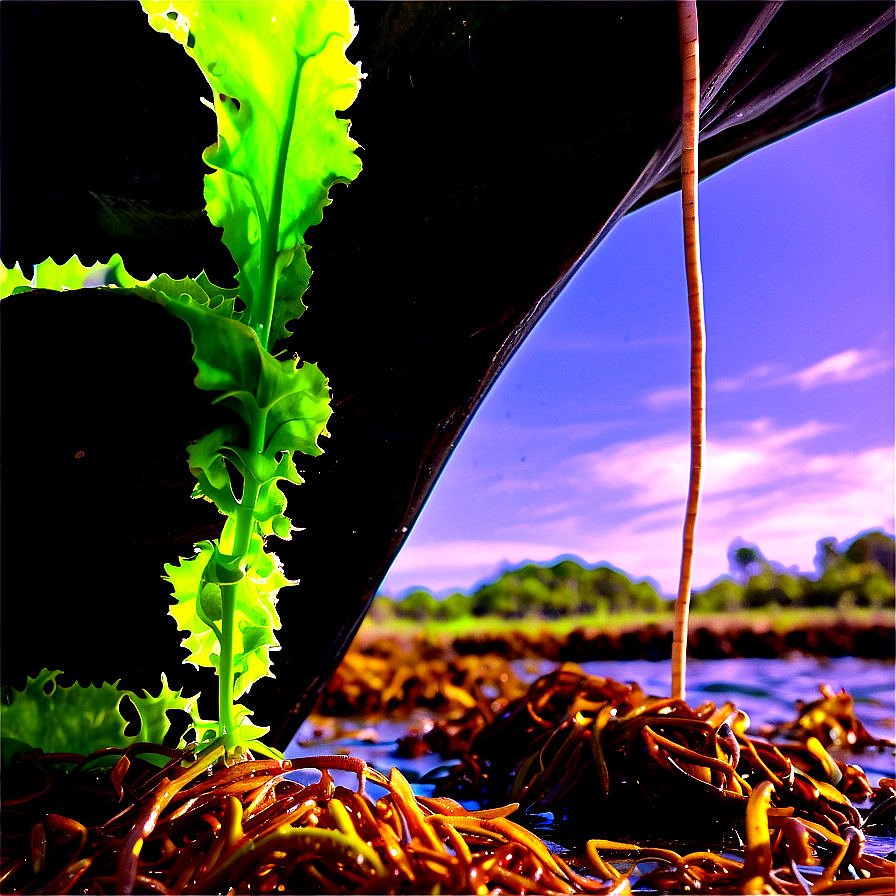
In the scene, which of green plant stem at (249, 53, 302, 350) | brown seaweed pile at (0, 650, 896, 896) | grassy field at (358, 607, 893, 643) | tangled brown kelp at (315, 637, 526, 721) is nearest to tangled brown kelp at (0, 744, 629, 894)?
brown seaweed pile at (0, 650, 896, 896)

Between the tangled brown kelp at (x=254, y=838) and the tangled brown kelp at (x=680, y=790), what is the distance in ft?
0.24

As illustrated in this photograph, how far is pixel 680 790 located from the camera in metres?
0.45

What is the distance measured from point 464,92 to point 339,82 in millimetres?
151

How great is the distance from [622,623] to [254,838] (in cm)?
274

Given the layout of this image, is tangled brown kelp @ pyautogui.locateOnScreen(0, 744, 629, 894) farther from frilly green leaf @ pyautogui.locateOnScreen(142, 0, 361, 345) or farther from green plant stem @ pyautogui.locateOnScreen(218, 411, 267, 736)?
frilly green leaf @ pyautogui.locateOnScreen(142, 0, 361, 345)

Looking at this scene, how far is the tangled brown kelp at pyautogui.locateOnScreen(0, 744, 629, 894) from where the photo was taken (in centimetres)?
28

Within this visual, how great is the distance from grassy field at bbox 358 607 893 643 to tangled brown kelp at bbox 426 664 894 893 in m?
1.72

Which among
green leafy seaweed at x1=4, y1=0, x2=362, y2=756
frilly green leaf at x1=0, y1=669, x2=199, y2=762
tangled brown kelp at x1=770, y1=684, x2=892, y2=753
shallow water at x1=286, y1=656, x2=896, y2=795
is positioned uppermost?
green leafy seaweed at x1=4, y1=0, x2=362, y2=756

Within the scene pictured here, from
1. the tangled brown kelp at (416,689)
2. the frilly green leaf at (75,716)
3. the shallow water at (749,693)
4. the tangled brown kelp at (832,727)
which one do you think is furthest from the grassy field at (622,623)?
the frilly green leaf at (75,716)

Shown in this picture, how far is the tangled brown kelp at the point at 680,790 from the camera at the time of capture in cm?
35

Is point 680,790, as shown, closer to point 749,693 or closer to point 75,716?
point 75,716

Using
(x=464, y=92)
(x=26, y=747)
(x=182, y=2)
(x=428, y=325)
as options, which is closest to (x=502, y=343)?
(x=428, y=325)

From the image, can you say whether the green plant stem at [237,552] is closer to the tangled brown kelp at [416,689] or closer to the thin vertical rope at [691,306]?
the thin vertical rope at [691,306]

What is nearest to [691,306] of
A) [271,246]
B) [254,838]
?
[271,246]
